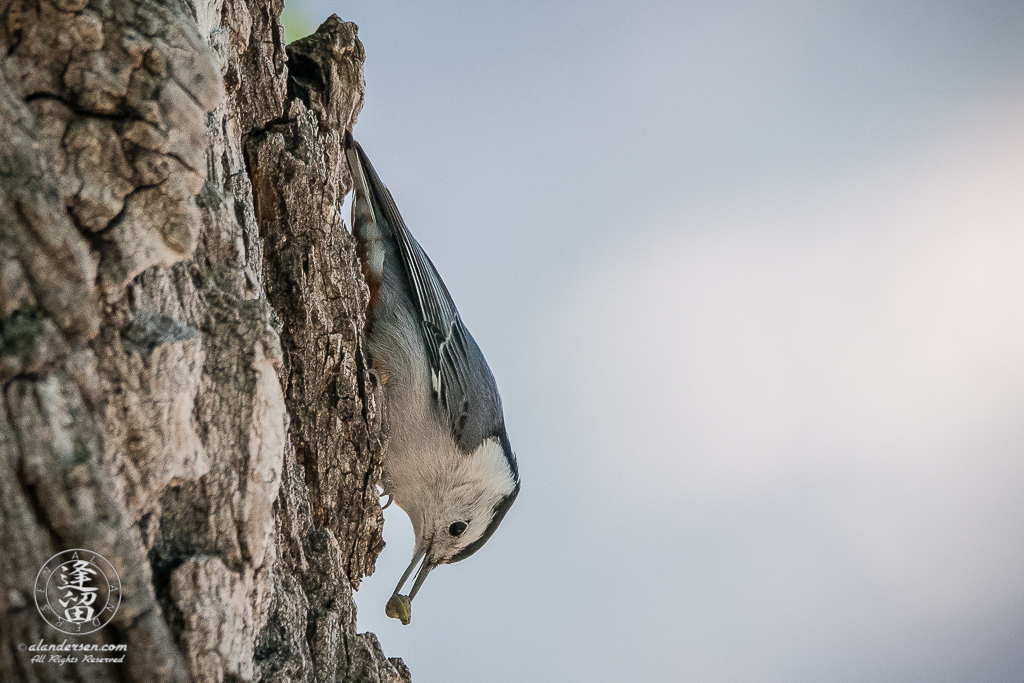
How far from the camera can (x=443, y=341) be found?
2.19 m

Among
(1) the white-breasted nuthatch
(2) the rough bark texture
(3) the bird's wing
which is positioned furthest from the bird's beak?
(2) the rough bark texture

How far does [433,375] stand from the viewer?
2125 millimetres

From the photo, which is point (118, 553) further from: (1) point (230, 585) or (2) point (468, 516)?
(2) point (468, 516)

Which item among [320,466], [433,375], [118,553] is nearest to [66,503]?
[118,553]

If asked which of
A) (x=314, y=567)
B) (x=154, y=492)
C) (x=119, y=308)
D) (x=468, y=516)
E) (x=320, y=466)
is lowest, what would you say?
(x=468, y=516)

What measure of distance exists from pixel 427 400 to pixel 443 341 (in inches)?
7.3

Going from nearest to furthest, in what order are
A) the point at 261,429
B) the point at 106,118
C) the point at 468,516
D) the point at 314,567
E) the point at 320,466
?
the point at 106,118 → the point at 261,429 → the point at 314,567 → the point at 320,466 → the point at 468,516

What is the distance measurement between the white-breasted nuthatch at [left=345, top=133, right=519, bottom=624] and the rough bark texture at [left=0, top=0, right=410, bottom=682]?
901 millimetres

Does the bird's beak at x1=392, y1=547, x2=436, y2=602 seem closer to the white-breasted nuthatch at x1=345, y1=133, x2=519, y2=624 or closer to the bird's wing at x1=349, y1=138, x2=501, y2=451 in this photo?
the white-breasted nuthatch at x1=345, y1=133, x2=519, y2=624

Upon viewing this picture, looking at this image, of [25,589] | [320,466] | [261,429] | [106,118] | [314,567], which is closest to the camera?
[25,589]

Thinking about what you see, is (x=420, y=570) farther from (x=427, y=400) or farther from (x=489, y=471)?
(x=427, y=400)

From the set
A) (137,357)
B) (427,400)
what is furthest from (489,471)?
(137,357)

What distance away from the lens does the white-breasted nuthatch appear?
6.63 feet

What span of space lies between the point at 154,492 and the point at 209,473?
7 centimetres
